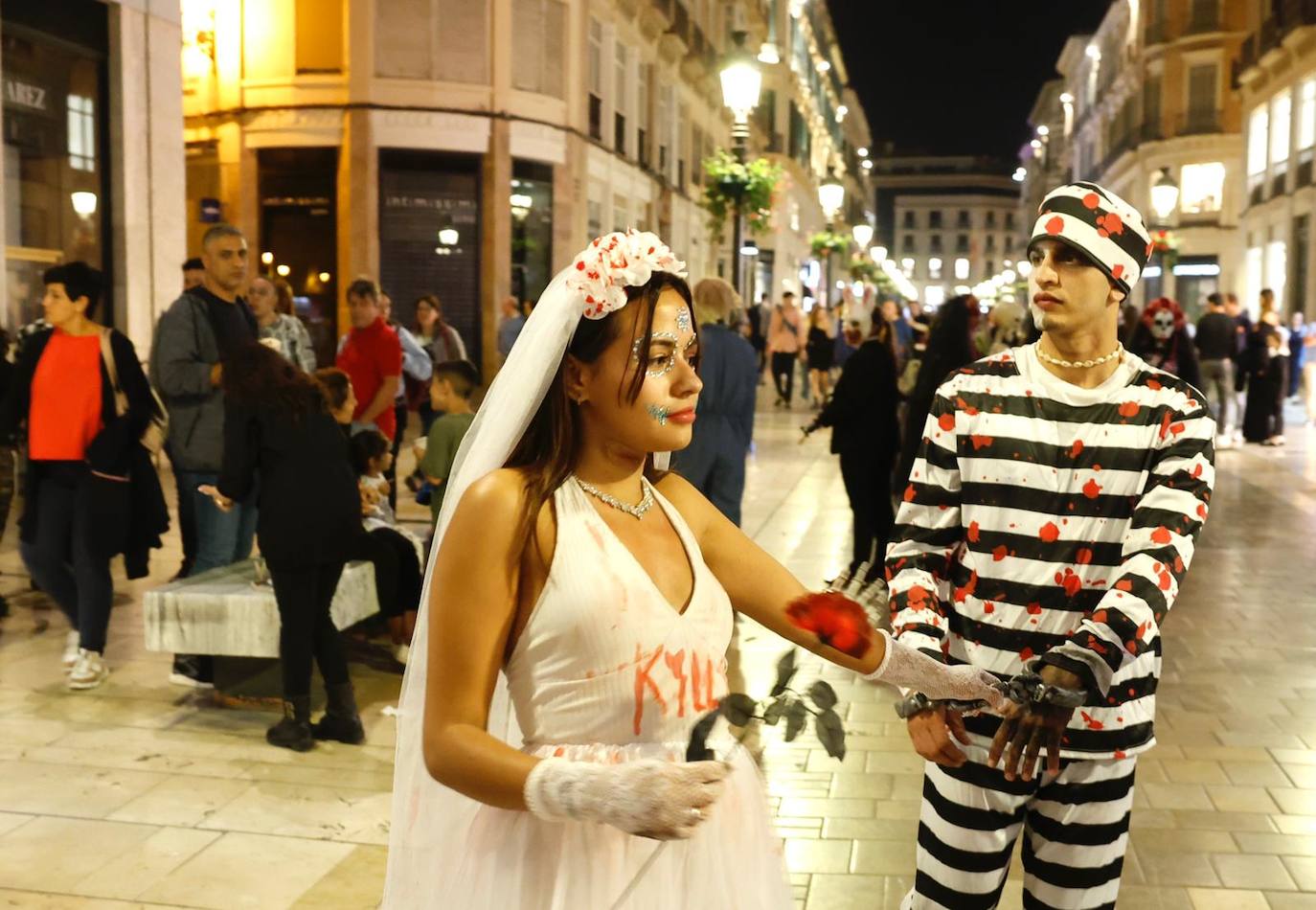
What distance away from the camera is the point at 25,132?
38.8 feet

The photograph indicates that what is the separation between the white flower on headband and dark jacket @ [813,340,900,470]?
6.86 metres

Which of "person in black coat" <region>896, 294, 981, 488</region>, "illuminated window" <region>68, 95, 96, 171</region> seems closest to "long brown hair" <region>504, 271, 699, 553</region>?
"person in black coat" <region>896, 294, 981, 488</region>

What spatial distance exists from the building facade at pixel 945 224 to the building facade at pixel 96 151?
16381 cm

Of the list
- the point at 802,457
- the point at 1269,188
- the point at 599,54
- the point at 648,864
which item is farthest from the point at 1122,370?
the point at 1269,188

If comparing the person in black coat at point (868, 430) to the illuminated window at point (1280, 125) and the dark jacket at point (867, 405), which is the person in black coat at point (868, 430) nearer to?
the dark jacket at point (867, 405)

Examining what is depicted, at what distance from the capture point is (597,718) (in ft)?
6.95

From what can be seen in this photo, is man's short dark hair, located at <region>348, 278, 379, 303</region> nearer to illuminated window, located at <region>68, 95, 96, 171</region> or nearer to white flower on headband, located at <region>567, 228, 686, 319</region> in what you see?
illuminated window, located at <region>68, 95, 96, 171</region>

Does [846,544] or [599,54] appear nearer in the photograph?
[846,544]

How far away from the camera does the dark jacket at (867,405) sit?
9102 mm

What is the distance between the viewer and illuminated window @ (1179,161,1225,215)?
4962cm

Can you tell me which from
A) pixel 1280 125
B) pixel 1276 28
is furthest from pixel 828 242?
pixel 1276 28

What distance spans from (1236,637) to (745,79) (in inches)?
359

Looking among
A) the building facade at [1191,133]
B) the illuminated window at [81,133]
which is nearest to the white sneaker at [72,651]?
the illuminated window at [81,133]

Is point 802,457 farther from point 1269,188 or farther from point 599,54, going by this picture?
point 1269,188
